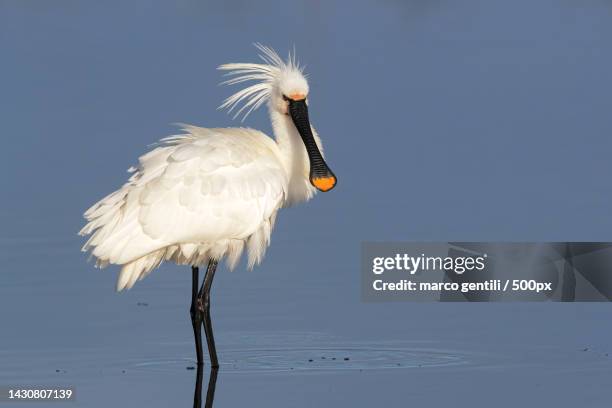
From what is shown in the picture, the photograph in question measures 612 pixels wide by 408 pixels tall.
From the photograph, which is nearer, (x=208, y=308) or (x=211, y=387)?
(x=211, y=387)

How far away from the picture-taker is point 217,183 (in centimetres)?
1395

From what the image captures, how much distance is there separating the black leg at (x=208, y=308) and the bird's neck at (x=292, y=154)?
1155 mm

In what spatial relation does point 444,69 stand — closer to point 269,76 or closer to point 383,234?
point 383,234

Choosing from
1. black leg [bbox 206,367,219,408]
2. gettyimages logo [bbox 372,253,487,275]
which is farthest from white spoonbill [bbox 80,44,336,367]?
gettyimages logo [bbox 372,253,487,275]

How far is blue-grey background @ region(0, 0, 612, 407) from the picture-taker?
42.4 ft

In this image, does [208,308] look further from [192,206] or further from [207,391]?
[207,391]

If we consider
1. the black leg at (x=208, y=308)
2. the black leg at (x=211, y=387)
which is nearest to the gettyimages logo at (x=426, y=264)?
the black leg at (x=208, y=308)

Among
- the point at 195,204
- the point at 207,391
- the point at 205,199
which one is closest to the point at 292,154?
the point at 205,199

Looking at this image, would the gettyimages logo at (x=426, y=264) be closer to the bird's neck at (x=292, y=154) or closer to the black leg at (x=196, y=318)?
the bird's neck at (x=292, y=154)

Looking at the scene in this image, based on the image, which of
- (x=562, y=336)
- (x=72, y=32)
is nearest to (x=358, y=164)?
(x=562, y=336)

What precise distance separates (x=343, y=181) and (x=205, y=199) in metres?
5.52

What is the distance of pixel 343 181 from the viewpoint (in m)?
19.3

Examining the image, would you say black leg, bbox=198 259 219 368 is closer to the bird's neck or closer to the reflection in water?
the reflection in water
